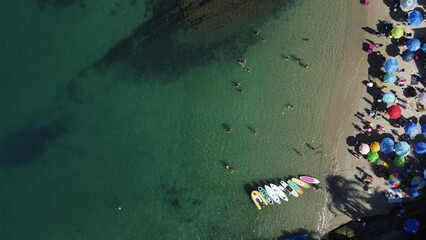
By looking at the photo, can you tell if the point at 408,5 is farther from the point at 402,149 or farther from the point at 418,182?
the point at 418,182

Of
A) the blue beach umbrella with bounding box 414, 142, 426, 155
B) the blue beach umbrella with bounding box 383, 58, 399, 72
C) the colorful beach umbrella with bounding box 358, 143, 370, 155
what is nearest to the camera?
the blue beach umbrella with bounding box 414, 142, 426, 155

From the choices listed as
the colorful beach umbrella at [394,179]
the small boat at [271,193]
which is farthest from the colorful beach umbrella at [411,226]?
the small boat at [271,193]

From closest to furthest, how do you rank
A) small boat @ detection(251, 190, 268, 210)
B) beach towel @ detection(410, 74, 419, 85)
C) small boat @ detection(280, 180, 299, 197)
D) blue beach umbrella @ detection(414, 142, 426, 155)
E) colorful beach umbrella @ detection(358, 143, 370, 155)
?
blue beach umbrella @ detection(414, 142, 426, 155) < colorful beach umbrella @ detection(358, 143, 370, 155) < beach towel @ detection(410, 74, 419, 85) < small boat @ detection(251, 190, 268, 210) < small boat @ detection(280, 180, 299, 197)

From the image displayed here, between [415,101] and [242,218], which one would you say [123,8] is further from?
[415,101]

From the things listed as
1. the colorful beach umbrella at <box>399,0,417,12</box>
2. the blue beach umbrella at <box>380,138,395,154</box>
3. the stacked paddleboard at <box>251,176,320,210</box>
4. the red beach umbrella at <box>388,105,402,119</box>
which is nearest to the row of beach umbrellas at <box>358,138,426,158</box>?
the blue beach umbrella at <box>380,138,395,154</box>

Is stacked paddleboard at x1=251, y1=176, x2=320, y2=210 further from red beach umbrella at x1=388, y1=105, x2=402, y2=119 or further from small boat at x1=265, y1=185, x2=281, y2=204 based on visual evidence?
red beach umbrella at x1=388, y1=105, x2=402, y2=119

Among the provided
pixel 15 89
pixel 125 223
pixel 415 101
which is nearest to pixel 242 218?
Answer: pixel 125 223

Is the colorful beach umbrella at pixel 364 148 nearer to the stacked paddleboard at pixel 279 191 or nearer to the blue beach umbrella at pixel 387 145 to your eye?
the blue beach umbrella at pixel 387 145
